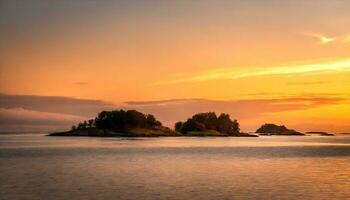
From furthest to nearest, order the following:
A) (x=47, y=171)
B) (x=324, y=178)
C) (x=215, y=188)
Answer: (x=47, y=171), (x=324, y=178), (x=215, y=188)

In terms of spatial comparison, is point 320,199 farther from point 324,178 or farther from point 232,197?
point 324,178

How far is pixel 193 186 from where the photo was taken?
52.8 meters

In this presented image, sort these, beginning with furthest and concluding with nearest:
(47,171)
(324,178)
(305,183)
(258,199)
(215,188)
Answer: (47,171) → (324,178) → (305,183) → (215,188) → (258,199)

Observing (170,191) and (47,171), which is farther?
(47,171)

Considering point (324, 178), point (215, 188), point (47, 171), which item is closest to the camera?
point (215, 188)

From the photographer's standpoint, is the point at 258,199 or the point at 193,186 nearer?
the point at 258,199

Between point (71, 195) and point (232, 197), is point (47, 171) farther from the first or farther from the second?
point (232, 197)

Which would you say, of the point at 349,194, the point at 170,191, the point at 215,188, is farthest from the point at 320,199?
the point at 170,191

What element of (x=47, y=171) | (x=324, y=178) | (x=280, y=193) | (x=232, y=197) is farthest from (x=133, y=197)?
(x=47, y=171)

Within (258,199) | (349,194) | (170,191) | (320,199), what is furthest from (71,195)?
(349,194)

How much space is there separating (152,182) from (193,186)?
19.8ft

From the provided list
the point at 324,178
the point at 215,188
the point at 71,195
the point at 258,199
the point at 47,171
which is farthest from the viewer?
the point at 47,171

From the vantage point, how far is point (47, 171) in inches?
2918

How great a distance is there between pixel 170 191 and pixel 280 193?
1082 centimetres
